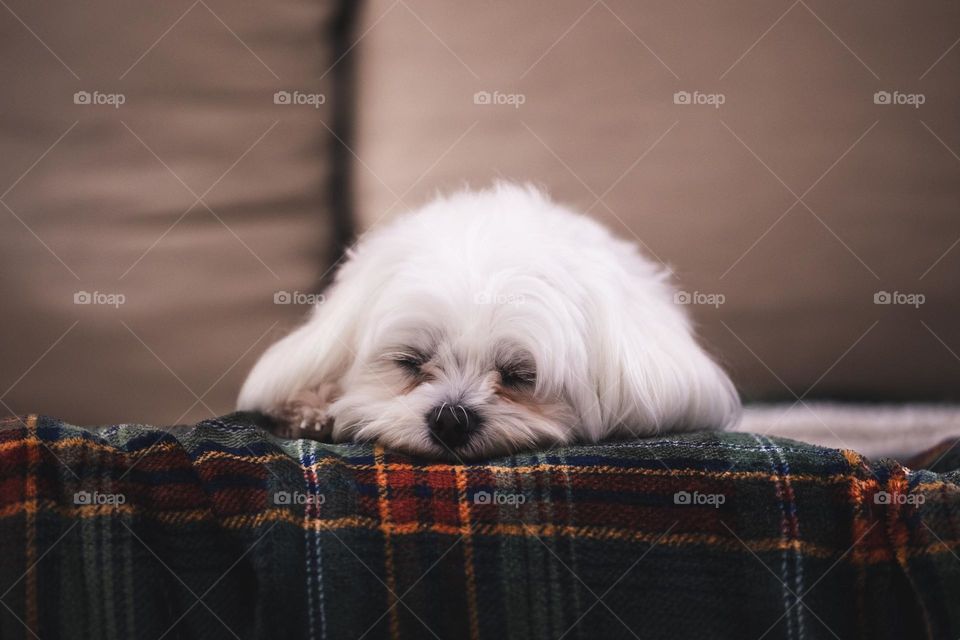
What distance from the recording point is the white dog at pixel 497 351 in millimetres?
981

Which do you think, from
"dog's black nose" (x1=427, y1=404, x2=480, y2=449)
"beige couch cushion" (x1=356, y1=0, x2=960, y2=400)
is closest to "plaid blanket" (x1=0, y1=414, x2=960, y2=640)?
"dog's black nose" (x1=427, y1=404, x2=480, y2=449)

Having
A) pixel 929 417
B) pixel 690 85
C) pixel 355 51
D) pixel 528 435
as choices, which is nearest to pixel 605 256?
pixel 528 435

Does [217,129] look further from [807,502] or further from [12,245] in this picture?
[807,502]

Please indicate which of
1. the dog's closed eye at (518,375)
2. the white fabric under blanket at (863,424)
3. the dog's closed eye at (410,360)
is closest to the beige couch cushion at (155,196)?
the dog's closed eye at (410,360)

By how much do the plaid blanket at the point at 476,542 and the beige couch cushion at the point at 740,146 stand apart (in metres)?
0.87

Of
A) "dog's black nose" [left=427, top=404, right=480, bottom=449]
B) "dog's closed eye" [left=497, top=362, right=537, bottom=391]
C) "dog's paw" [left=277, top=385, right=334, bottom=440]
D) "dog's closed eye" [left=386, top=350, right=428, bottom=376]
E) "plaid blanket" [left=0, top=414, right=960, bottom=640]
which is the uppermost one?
"dog's closed eye" [left=386, top=350, right=428, bottom=376]

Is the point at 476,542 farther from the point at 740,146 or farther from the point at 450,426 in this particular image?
the point at 740,146

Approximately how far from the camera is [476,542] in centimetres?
73

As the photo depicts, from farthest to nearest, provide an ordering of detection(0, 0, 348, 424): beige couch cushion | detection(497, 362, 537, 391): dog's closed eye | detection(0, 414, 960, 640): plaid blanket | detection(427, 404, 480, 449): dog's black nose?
detection(0, 0, 348, 424): beige couch cushion < detection(497, 362, 537, 391): dog's closed eye < detection(427, 404, 480, 449): dog's black nose < detection(0, 414, 960, 640): plaid blanket

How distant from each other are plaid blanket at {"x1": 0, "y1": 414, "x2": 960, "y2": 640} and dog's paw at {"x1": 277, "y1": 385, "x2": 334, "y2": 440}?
9.9 inches

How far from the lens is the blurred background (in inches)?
52.1

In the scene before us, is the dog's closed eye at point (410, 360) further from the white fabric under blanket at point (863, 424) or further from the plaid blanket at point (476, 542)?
the white fabric under blanket at point (863, 424)

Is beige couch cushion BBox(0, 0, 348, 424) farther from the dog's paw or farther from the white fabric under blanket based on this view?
the white fabric under blanket

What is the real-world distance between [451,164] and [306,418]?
2.33 ft
